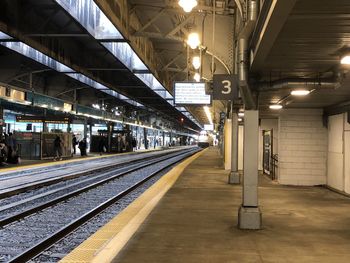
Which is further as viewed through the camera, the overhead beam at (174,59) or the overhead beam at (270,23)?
the overhead beam at (174,59)

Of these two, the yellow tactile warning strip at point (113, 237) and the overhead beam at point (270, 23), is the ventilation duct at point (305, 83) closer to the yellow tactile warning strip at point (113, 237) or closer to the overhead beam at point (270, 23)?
the overhead beam at point (270, 23)

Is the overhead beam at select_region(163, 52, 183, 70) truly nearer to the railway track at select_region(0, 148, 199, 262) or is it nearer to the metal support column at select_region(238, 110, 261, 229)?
the railway track at select_region(0, 148, 199, 262)

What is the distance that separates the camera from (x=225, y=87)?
34.8 ft

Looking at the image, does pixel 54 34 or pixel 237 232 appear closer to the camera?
pixel 237 232

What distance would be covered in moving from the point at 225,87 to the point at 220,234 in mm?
3351

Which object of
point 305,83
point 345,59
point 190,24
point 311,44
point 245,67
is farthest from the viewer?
point 190,24

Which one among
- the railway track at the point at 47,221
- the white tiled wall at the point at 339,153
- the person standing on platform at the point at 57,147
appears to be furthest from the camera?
the person standing on platform at the point at 57,147

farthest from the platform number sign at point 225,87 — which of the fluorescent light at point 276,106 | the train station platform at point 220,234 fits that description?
the fluorescent light at point 276,106

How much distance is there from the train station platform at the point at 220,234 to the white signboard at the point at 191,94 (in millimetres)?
6654

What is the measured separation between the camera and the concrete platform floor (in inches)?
278

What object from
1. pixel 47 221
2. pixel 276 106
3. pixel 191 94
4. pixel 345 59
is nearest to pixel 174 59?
pixel 191 94

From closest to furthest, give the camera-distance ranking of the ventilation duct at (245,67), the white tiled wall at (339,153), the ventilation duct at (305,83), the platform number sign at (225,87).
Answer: the ventilation duct at (245,67) → the ventilation duct at (305,83) → the platform number sign at (225,87) → the white tiled wall at (339,153)

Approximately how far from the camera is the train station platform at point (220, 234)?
705cm

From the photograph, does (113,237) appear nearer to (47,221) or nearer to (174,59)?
(47,221)
